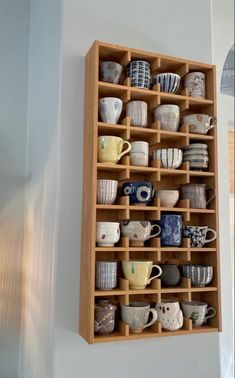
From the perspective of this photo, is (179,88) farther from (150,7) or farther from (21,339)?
(21,339)

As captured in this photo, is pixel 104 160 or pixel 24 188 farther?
pixel 24 188

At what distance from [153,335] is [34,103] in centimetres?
90

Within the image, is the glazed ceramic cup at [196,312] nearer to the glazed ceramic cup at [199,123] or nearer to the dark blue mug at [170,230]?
the dark blue mug at [170,230]

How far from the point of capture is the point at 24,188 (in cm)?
A: 133

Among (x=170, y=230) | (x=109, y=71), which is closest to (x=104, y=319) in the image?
(x=170, y=230)

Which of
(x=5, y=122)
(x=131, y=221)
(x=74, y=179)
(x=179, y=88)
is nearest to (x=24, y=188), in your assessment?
(x=5, y=122)

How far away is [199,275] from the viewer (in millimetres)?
974

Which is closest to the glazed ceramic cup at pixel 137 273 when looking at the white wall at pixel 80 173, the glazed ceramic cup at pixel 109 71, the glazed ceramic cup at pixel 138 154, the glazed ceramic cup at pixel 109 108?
the white wall at pixel 80 173

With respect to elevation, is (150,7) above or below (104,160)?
above

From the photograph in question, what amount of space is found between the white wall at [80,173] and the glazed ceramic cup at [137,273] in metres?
0.13

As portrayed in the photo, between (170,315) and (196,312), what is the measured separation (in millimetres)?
79

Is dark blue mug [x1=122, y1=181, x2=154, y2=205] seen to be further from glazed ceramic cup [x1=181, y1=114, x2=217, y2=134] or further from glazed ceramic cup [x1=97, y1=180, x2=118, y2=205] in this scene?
glazed ceramic cup [x1=181, y1=114, x2=217, y2=134]

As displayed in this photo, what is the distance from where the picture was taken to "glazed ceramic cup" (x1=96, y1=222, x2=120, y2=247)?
2.91 ft

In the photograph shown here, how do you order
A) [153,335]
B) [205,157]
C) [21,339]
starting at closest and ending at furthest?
[153,335] < [205,157] < [21,339]
